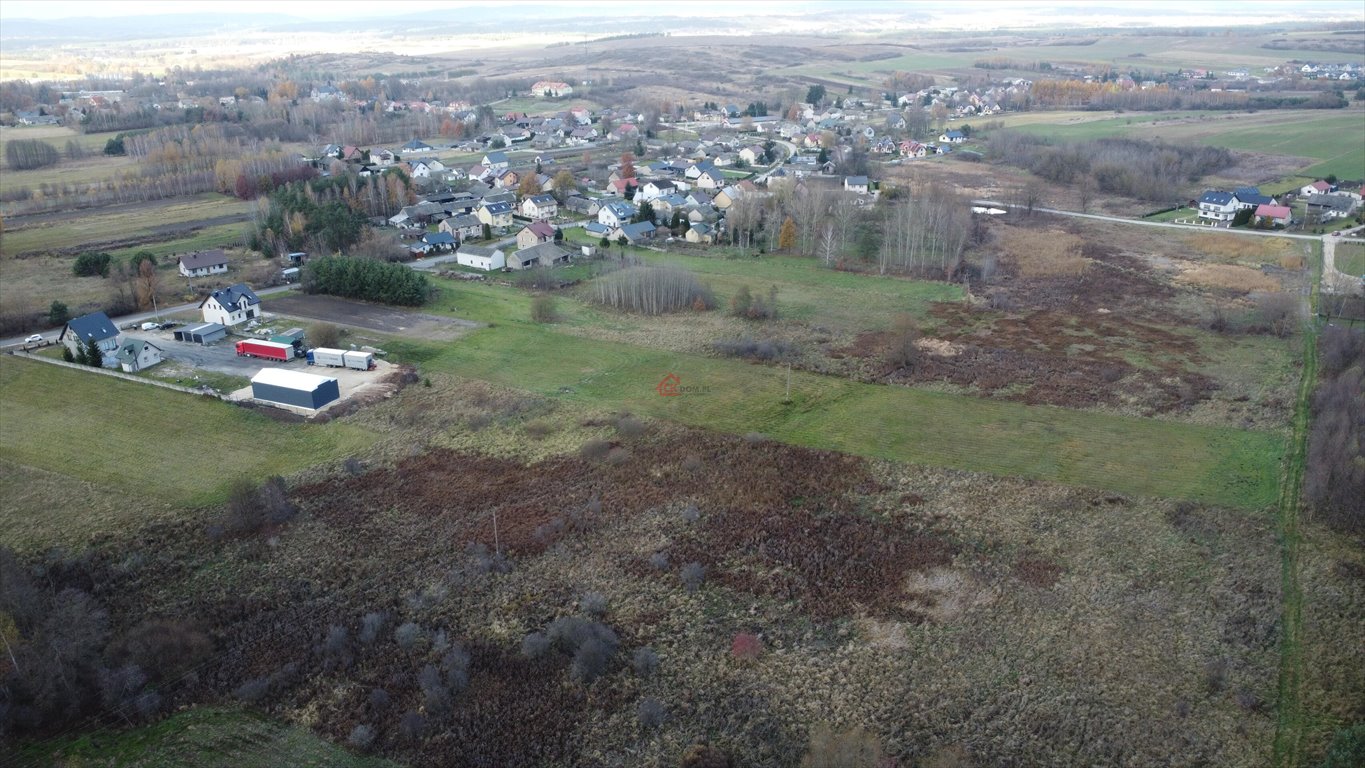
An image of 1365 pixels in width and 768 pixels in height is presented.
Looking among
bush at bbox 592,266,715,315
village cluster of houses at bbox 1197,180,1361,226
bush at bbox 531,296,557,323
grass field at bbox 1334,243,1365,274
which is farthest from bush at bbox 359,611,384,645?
village cluster of houses at bbox 1197,180,1361,226

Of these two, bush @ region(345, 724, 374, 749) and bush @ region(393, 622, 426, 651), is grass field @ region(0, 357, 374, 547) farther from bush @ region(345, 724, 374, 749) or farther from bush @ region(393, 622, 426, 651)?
bush @ region(345, 724, 374, 749)

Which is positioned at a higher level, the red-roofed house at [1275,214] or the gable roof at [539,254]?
the red-roofed house at [1275,214]

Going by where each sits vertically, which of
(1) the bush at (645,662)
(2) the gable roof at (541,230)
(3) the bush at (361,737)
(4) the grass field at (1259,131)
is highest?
(4) the grass field at (1259,131)

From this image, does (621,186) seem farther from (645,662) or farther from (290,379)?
(645,662)

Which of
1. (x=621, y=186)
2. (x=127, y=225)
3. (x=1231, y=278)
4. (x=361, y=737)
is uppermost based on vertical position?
(x=621, y=186)

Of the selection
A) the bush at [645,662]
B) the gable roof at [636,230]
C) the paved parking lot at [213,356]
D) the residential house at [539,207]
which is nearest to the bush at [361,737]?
the bush at [645,662]

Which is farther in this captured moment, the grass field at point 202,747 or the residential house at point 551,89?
the residential house at point 551,89

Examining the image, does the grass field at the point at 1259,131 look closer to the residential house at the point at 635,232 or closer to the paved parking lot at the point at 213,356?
the residential house at the point at 635,232

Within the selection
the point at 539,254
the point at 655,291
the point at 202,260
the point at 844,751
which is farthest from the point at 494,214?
the point at 844,751
